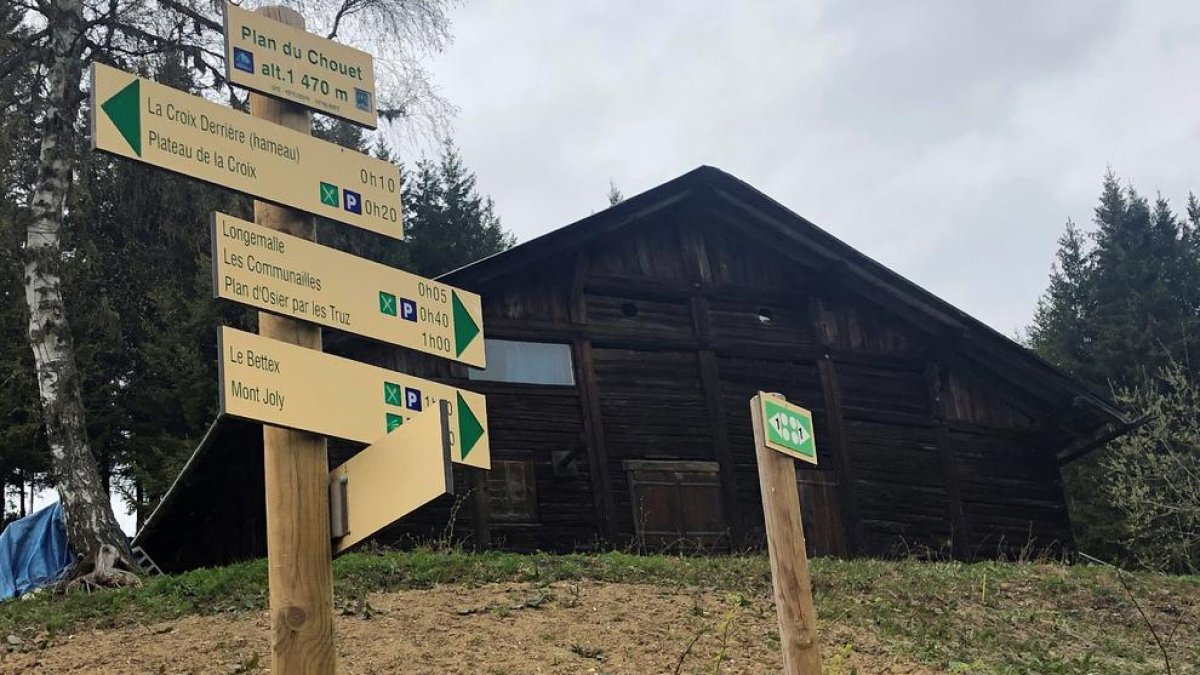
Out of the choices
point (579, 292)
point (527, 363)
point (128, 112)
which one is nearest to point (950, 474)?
point (579, 292)

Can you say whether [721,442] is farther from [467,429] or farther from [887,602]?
[467,429]

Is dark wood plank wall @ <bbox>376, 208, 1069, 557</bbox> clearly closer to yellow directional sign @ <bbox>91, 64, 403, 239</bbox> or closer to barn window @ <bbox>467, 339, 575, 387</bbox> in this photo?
barn window @ <bbox>467, 339, 575, 387</bbox>

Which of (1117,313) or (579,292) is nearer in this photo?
(579,292)

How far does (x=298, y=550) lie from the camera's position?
4.34m

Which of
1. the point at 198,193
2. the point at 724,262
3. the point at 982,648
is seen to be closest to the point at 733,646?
the point at 982,648

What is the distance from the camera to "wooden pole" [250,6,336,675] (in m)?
4.25

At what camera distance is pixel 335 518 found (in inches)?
176

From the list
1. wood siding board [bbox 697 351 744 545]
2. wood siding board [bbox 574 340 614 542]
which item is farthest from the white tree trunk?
wood siding board [bbox 697 351 744 545]

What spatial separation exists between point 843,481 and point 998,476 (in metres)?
3.24

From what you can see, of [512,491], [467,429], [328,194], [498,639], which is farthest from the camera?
[512,491]

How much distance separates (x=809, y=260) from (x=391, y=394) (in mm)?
15420

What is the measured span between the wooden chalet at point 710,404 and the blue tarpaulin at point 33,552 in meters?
1.28

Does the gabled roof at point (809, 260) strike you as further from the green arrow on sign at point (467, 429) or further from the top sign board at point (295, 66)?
the green arrow on sign at point (467, 429)

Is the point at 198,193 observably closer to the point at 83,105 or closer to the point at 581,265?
the point at 83,105
